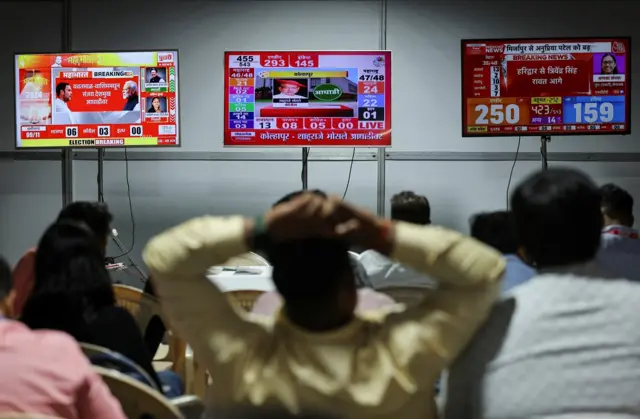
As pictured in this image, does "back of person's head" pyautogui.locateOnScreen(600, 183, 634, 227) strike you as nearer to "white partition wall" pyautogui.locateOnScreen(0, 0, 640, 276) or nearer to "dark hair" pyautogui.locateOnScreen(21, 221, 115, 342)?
"white partition wall" pyautogui.locateOnScreen(0, 0, 640, 276)

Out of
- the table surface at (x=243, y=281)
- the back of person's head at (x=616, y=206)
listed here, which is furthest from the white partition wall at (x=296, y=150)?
the table surface at (x=243, y=281)

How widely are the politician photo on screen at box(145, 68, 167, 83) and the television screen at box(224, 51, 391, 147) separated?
1.42ft

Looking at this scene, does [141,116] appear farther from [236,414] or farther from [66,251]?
[236,414]

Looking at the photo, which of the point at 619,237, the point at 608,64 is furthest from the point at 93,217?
the point at 608,64

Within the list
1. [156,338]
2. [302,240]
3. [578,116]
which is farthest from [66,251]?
[578,116]

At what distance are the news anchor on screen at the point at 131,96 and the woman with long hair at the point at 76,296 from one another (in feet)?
9.45

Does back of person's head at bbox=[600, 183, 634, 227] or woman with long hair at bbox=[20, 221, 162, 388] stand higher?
back of person's head at bbox=[600, 183, 634, 227]

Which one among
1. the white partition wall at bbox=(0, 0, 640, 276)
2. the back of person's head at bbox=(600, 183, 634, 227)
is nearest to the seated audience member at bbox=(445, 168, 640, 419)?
the back of person's head at bbox=(600, 183, 634, 227)

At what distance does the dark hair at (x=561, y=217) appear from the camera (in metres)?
1.00

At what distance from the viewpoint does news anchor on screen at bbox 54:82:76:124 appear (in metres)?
4.34

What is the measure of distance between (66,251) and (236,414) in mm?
708

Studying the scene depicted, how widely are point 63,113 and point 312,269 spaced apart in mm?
3898

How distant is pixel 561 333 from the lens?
970mm

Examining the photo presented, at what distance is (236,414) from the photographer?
100cm
